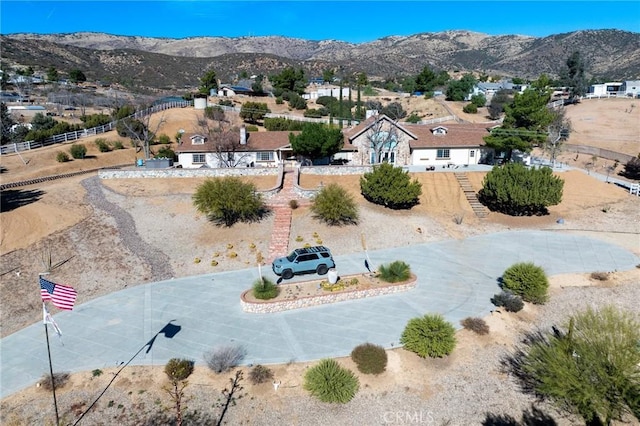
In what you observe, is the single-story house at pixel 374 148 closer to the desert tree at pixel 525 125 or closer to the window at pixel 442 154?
→ the window at pixel 442 154

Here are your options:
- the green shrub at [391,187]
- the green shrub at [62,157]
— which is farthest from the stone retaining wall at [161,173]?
the green shrub at [62,157]

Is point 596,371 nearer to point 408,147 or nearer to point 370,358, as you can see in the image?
point 370,358

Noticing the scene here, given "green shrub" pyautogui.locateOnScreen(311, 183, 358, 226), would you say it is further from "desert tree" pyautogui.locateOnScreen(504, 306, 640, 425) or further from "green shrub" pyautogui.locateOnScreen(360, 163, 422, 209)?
"desert tree" pyautogui.locateOnScreen(504, 306, 640, 425)

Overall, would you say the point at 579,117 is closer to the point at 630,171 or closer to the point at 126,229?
the point at 630,171

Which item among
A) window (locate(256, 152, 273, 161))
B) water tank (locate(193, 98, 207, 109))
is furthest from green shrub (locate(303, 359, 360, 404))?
water tank (locate(193, 98, 207, 109))

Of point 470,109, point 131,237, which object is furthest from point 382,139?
point 470,109

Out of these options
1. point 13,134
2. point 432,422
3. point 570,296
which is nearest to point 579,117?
point 570,296
